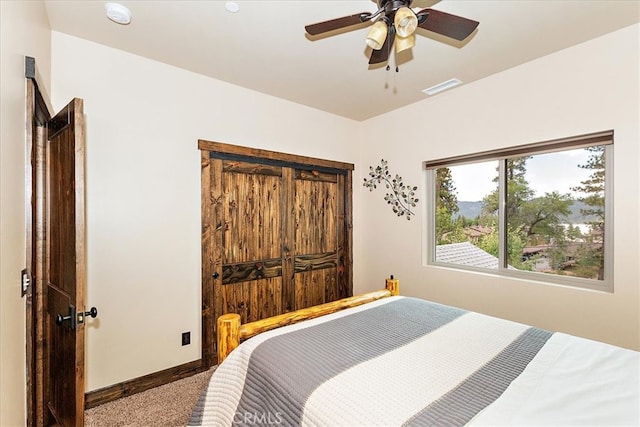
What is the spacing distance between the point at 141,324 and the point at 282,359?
5.77ft

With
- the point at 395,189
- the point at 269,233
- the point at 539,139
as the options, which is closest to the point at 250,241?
the point at 269,233

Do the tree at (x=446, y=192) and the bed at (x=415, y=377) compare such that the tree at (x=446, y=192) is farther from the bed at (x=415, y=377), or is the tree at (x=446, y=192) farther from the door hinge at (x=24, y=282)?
the door hinge at (x=24, y=282)

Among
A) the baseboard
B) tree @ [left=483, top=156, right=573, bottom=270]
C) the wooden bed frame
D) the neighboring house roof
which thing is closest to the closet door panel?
the baseboard

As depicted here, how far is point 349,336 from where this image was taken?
163 centimetres

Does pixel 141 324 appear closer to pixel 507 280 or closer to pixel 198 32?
pixel 198 32

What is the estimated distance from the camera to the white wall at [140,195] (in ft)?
7.56

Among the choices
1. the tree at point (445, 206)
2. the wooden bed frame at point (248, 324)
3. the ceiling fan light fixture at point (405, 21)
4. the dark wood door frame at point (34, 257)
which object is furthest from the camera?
the tree at point (445, 206)

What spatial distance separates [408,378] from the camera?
1234mm

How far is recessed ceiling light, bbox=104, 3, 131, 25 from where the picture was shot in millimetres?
1927

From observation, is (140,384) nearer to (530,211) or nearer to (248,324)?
(248,324)

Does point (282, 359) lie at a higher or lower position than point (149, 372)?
higher

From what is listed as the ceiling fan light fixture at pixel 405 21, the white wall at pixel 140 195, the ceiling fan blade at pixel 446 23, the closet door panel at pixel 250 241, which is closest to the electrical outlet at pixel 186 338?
the white wall at pixel 140 195

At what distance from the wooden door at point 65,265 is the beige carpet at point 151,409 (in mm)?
311

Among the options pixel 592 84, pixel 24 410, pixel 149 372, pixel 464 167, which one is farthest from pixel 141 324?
pixel 592 84
